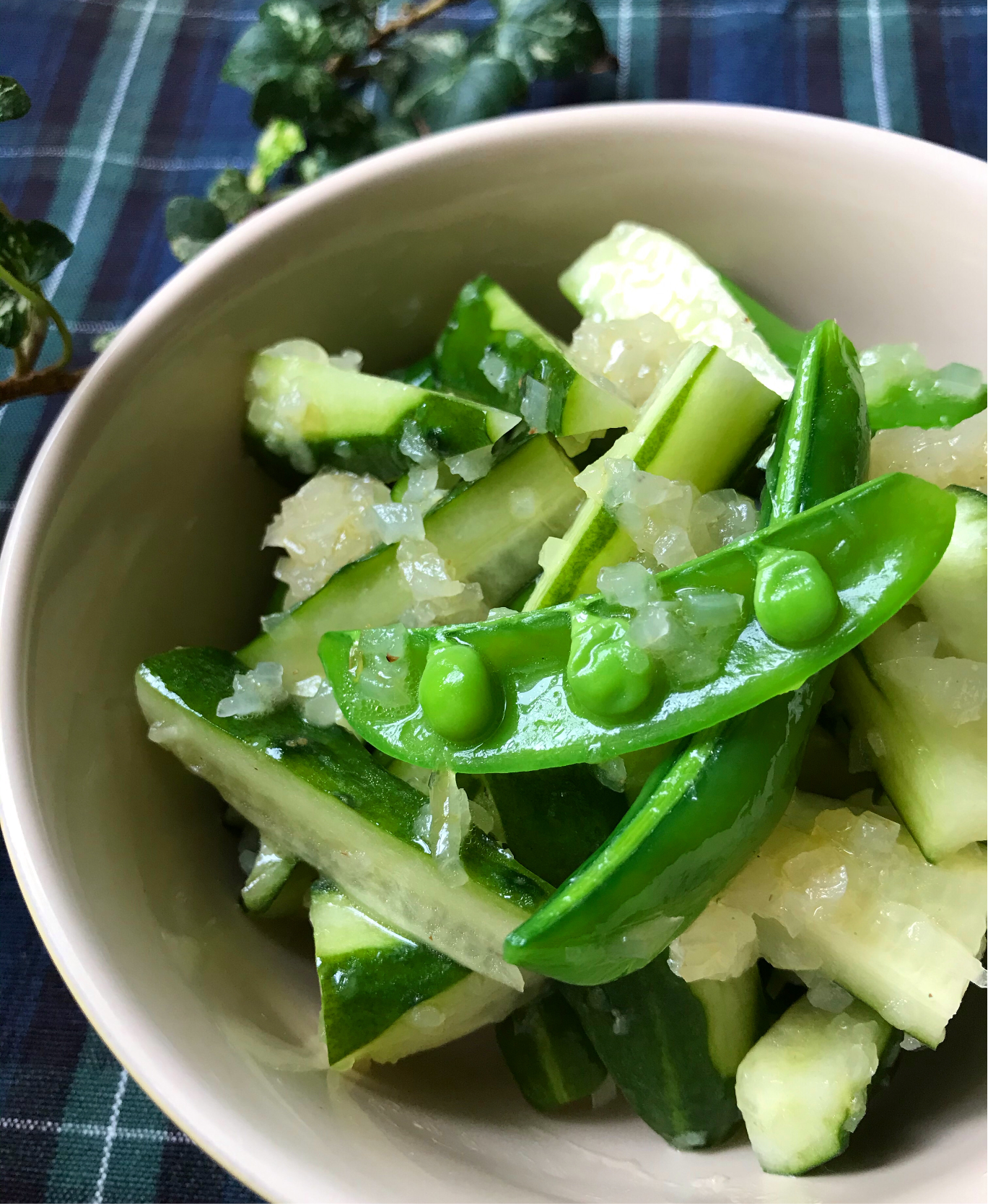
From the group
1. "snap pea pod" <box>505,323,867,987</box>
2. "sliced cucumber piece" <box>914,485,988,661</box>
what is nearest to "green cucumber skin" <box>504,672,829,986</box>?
"snap pea pod" <box>505,323,867,987</box>

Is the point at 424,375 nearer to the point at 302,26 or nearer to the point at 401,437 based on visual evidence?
the point at 401,437

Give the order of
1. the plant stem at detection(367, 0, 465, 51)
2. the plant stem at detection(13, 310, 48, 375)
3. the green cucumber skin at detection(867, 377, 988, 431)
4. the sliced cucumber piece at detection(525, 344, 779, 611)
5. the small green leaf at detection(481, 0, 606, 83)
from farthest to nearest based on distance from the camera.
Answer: the plant stem at detection(367, 0, 465, 51), the small green leaf at detection(481, 0, 606, 83), the plant stem at detection(13, 310, 48, 375), the green cucumber skin at detection(867, 377, 988, 431), the sliced cucumber piece at detection(525, 344, 779, 611)

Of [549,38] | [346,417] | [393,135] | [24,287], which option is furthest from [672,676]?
[549,38]

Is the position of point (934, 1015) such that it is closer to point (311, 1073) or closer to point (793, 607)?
point (793, 607)

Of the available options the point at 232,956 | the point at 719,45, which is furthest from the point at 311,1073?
the point at 719,45

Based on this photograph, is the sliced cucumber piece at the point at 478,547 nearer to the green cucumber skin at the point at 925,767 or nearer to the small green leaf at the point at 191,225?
the green cucumber skin at the point at 925,767

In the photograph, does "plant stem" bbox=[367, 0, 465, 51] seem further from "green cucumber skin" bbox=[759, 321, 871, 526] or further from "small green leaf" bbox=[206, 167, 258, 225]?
"green cucumber skin" bbox=[759, 321, 871, 526]
